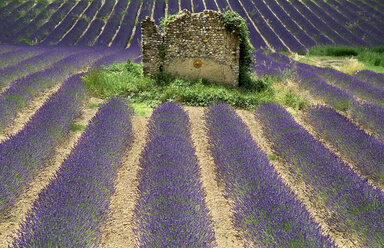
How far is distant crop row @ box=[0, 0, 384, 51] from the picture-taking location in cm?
1811

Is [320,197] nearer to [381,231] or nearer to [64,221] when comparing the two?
[381,231]

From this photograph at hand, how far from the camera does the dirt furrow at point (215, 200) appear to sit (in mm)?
2766

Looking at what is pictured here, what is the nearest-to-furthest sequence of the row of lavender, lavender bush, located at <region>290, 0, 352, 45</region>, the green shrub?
the row of lavender < the green shrub < lavender bush, located at <region>290, 0, 352, 45</region>

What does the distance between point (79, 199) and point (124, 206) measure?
65 centimetres

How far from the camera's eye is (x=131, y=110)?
233 inches

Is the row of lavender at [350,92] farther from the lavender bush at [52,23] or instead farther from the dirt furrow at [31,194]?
the lavender bush at [52,23]

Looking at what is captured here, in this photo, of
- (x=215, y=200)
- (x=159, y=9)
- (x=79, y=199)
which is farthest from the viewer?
(x=159, y=9)

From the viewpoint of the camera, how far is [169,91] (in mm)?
6945

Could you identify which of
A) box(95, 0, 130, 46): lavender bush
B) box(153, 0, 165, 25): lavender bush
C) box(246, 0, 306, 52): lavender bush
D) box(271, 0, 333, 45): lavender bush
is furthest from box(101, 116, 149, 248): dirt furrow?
box(153, 0, 165, 25): lavender bush

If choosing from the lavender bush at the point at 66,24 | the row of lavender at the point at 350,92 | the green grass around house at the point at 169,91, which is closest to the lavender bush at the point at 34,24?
the lavender bush at the point at 66,24

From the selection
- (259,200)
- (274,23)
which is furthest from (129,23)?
Result: (259,200)

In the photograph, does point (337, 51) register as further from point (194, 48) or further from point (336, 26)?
point (194, 48)

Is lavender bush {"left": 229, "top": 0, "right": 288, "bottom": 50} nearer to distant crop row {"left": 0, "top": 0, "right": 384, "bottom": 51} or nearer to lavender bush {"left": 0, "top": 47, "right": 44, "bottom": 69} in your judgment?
distant crop row {"left": 0, "top": 0, "right": 384, "bottom": 51}

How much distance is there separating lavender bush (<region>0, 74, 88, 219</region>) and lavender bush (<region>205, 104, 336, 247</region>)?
7.51ft
